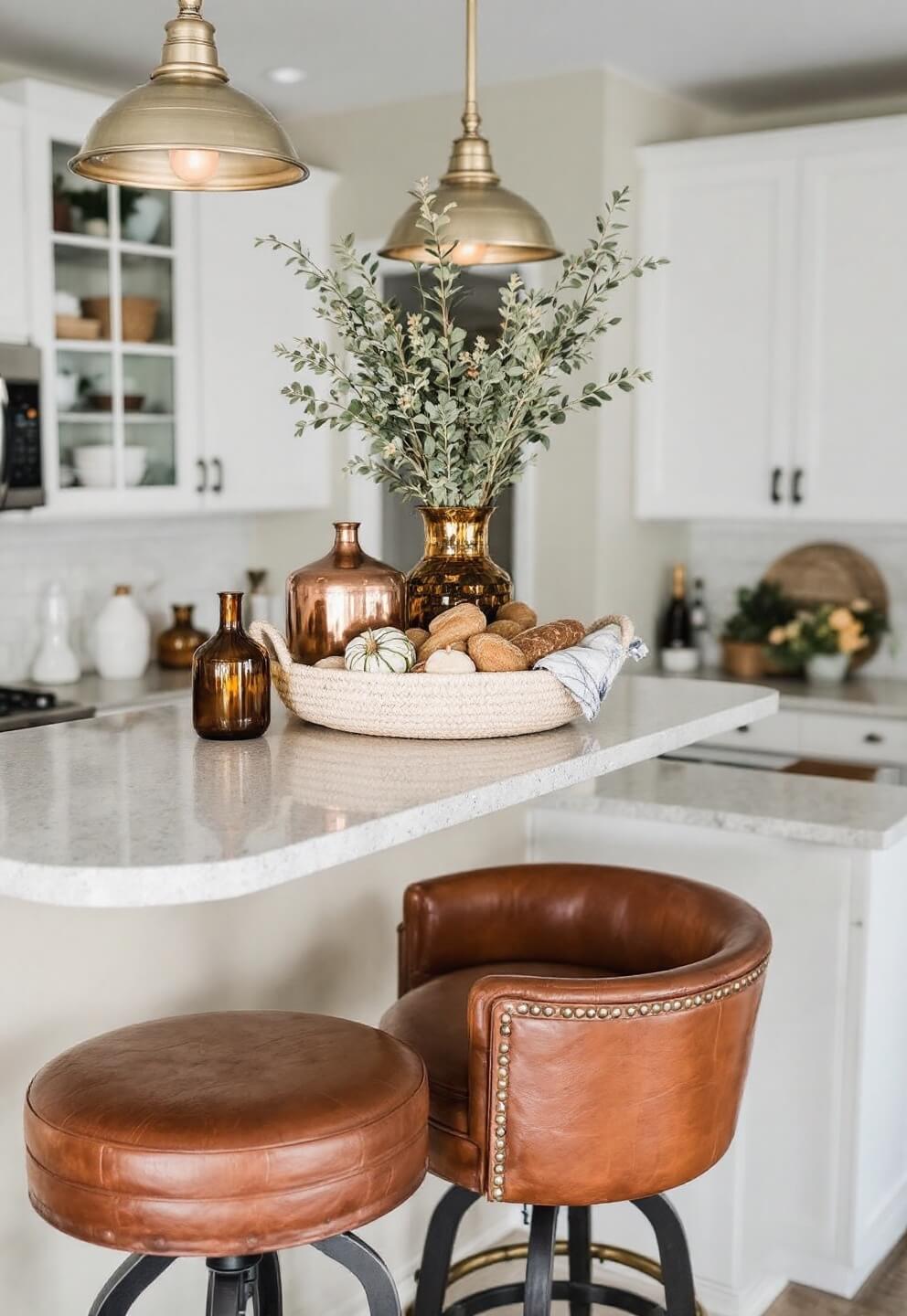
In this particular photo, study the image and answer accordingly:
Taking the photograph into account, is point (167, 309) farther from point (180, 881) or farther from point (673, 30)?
point (180, 881)

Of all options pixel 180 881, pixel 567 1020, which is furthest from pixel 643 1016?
pixel 180 881

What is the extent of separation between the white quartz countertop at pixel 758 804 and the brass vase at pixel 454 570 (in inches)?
26.6

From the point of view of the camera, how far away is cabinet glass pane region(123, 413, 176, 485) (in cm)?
411

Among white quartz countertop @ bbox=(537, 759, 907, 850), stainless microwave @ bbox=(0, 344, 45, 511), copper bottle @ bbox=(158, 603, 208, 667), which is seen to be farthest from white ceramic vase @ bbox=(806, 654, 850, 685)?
stainless microwave @ bbox=(0, 344, 45, 511)

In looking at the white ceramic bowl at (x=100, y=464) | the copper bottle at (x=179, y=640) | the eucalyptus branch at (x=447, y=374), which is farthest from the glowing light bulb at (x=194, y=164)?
the copper bottle at (x=179, y=640)

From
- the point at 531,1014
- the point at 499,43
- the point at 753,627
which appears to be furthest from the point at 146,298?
the point at 531,1014

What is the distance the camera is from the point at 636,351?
444 cm

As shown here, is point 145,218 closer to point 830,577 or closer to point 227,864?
point 830,577

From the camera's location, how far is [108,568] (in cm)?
451

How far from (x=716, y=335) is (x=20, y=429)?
79.7 inches

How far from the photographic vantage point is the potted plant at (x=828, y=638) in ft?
14.3

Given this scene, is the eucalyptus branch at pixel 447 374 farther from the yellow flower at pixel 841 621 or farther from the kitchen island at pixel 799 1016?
the yellow flower at pixel 841 621

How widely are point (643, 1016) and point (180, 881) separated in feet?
1.95

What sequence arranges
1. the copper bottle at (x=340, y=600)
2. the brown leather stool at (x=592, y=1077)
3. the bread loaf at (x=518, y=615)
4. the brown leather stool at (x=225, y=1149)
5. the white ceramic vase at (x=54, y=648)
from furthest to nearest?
the white ceramic vase at (x=54, y=648), the bread loaf at (x=518, y=615), the copper bottle at (x=340, y=600), the brown leather stool at (x=592, y=1077), the brown leather stool at (x=225, y=1149)
